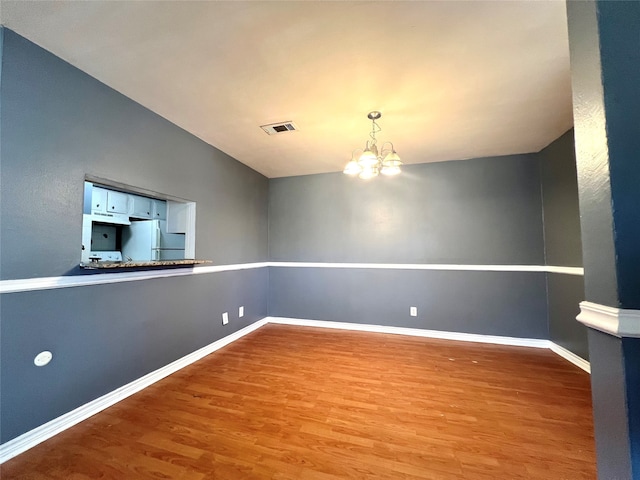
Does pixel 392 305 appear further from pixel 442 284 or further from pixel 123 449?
pixel 123 449

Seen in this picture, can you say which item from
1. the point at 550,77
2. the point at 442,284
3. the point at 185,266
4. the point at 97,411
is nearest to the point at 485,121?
the point at 550,77

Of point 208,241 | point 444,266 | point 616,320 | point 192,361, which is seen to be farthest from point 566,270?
point 192,361

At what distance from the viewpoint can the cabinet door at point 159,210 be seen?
279 centimetres

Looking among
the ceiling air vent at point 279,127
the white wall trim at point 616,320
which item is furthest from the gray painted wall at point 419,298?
the white wall trim at point 616,320

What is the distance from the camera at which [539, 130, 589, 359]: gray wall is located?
2570mm

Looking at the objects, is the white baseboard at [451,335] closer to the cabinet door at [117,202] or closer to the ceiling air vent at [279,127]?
the cabinet door at [117,202]

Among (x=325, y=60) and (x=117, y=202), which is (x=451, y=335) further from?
(x=117, y=202)

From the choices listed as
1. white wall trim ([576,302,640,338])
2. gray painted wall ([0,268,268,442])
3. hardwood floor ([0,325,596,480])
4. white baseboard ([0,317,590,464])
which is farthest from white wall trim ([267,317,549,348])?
white wall trim ([576,302,640,338])

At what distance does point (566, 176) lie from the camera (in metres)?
2.70

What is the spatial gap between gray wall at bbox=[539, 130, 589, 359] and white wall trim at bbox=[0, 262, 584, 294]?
0.15 metres

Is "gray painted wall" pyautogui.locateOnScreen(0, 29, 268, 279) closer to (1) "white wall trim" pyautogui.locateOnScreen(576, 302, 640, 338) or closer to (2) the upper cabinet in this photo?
(2) the upper cabinet

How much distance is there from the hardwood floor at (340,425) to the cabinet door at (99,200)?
168 cm

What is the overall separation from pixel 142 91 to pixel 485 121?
10.1 ft

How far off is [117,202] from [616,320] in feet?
11.4
